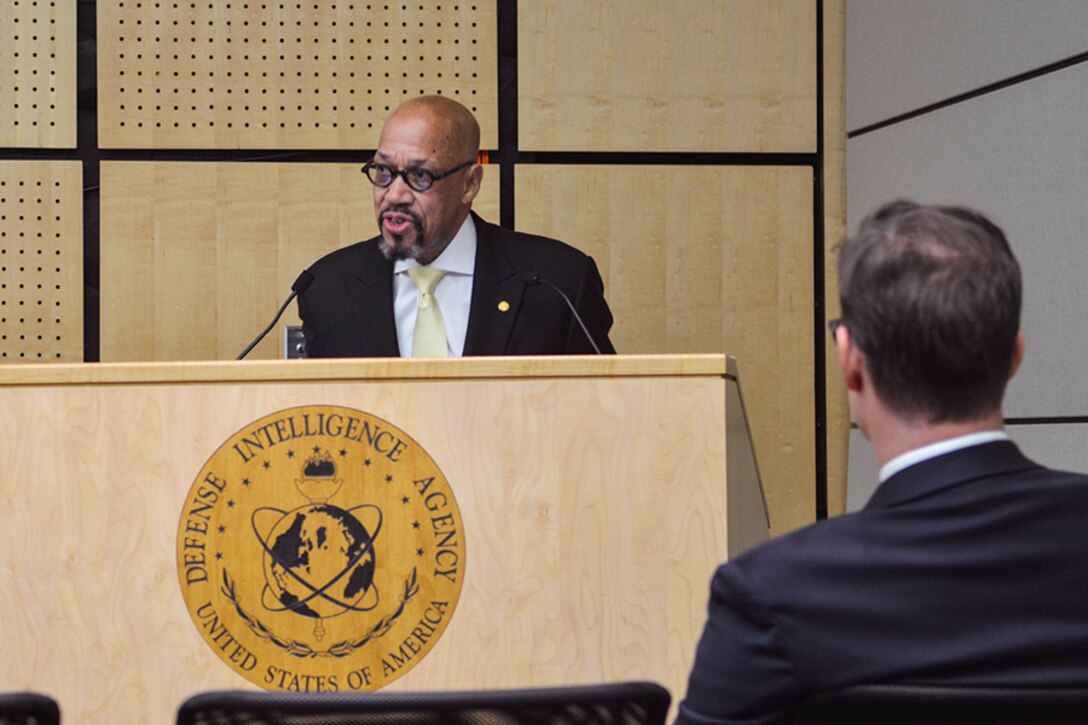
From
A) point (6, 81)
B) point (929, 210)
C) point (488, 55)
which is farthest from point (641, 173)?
point (929, 210)

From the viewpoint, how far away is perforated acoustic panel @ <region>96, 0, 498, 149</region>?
3.69 m

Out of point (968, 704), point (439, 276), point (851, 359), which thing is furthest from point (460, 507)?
point (439, 276)

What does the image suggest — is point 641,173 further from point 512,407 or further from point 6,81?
point 512,407

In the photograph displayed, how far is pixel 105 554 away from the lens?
169 centimetres

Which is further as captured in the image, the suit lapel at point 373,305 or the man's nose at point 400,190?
the man's nose at point 400,190

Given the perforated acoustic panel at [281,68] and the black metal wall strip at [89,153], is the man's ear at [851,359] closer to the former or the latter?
the perforated acoustic panel at [281,68]

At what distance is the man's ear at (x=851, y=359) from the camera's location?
1.04 m

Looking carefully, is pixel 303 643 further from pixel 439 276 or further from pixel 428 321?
pixel 439 276

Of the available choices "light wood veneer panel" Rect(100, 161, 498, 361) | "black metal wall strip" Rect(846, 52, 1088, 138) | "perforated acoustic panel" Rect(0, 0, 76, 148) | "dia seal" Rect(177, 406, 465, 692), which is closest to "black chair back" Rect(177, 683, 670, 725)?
"dia seal" Rect(177, 406, 465, 692)

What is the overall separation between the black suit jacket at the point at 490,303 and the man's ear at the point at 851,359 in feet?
5.66

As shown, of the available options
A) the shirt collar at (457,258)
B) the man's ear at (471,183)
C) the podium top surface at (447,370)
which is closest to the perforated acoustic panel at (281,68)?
the man's ear at (471,183)

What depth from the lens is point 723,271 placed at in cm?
380

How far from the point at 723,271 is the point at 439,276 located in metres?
1.17

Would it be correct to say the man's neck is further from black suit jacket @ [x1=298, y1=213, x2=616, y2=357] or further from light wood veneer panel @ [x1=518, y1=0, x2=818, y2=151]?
light wood veneer panel @ [x1=518, y1=0, x2=818, y2=151]
